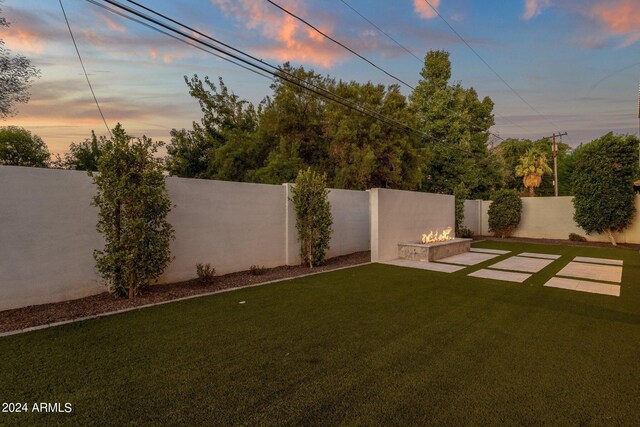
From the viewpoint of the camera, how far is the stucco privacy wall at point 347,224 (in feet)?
32.6

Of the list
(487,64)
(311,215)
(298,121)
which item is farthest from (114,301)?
(487,64)

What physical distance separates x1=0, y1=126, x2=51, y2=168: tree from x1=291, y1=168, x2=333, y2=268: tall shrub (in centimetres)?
2099

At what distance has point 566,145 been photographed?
111ft

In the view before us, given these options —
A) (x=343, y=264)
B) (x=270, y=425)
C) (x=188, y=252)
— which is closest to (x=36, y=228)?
Result: (x=188, y=252)

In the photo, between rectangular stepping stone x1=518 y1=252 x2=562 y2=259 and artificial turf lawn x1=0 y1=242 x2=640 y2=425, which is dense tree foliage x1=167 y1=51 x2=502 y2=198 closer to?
rectangular stepping stone x1=518 y1=252 x2=562 y2=259

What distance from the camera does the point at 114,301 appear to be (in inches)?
200

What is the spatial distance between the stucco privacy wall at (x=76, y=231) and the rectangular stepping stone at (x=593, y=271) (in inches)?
314

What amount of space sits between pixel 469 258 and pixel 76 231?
34.2ft

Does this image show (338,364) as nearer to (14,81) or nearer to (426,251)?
(426,251)

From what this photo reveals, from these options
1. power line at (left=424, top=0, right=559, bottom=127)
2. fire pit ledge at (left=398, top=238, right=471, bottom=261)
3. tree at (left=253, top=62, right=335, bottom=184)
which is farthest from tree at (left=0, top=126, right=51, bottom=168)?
power line at (left=424, top=0, right=559, bottom=127)

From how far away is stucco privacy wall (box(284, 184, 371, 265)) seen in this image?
9.92 metres

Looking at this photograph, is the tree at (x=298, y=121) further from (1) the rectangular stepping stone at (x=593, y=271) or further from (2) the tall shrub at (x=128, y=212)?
(1) the rectangular stepping stone at (x=593, y=271)

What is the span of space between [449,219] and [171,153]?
16927mm

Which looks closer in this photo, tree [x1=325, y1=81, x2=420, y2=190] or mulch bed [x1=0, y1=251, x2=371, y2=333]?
mulch bed [x1=0, y1=251, x2=371, y2=333]
